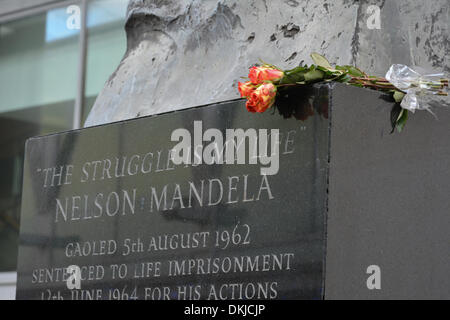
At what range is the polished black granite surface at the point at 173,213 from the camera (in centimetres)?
322

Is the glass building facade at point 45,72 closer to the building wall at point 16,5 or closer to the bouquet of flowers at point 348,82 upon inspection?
the building wall at point 16,5

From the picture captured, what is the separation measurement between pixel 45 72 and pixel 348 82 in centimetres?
392

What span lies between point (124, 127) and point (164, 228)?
45cm

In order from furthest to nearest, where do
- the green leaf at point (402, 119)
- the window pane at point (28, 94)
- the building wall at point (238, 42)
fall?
the window pane at point (28, 94) → the building wall at point (238, 42) → the green leaf at point (402, 119)

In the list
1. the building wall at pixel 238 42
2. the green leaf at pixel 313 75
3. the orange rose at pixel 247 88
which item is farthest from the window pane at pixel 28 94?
the green leaf at pixel 313 75

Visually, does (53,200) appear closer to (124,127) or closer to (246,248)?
(124,127)

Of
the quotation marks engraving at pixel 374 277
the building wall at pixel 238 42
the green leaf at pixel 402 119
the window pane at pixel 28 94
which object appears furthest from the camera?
the window pane at pixel 28 94

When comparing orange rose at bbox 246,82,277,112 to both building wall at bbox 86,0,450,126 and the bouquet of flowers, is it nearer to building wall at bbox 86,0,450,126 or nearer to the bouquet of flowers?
the bouquet of flowers

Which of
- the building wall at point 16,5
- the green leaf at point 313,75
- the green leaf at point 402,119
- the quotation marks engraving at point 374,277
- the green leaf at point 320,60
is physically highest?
the building wall at point 16,5

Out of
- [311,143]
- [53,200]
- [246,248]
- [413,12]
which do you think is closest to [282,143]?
[311,143]

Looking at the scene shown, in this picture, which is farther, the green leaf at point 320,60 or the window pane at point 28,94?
the window pane at point 28,94

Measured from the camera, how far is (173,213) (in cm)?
359

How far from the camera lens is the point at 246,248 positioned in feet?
11.0

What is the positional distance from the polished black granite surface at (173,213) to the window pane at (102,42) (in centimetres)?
231
